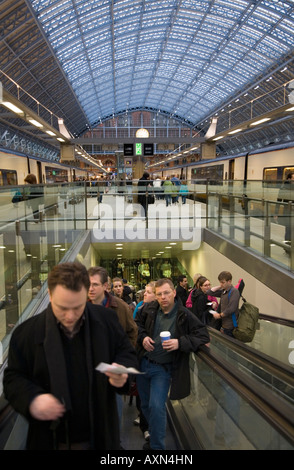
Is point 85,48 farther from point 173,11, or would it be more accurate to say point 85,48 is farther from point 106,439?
point 106,439

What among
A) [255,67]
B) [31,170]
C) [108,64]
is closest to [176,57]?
[108,64]

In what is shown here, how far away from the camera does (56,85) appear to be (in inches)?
1487

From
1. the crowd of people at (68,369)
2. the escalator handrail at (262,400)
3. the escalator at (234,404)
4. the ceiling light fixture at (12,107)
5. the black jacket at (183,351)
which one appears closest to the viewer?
the crowd of people at (68,369)

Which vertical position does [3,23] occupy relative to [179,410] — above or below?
above

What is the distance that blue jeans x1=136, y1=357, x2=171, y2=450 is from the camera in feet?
10.4

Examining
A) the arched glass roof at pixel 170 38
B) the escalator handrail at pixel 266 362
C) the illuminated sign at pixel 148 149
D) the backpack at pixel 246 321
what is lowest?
the backpack at pixel 246 321

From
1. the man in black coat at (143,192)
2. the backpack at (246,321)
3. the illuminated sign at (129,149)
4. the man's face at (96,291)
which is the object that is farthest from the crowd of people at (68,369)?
the illuminated sign at (129,149)

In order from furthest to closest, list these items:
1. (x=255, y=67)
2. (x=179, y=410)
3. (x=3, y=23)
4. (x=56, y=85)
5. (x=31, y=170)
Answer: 1. (x=56, y=85)
2. (x=255, y=67)
3. (x=31, y=170)
4. (x=3, y=23)
5. (x=179, y=410)

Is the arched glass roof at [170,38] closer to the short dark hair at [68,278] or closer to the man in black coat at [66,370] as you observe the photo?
the short dark hair at [68,278]

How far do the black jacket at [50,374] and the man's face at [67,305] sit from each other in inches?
1.9

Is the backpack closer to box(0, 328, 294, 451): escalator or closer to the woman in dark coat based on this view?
the woman in dark coat

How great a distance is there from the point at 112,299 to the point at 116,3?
28.3 metres

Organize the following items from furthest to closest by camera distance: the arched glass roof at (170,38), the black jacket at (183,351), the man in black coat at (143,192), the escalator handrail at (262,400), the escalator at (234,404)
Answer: the arched glass roof at (170,38) → the man in black coat at (143,192) → the black jacket at (183,351) → the escalator at (234,404) → the escalator handrail at (262,400)

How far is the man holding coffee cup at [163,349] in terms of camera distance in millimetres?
3131
